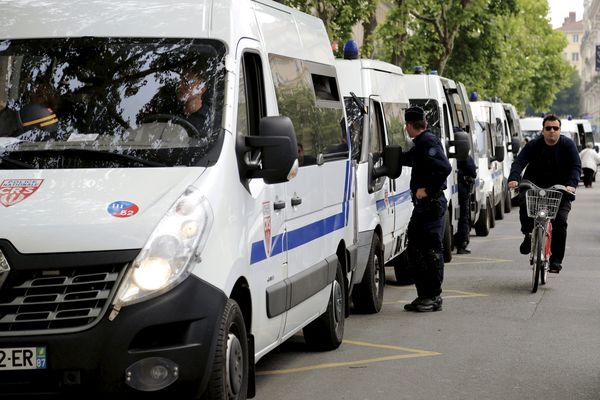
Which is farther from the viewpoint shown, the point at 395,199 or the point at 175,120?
the point at 395,199

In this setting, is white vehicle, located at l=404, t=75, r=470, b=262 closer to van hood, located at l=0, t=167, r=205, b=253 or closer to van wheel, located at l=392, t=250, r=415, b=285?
van wheel, located at l=392, t=250, r=415, b=285

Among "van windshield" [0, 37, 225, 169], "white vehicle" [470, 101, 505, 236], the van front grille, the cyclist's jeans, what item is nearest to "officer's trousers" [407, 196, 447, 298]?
the cyclist's jeans

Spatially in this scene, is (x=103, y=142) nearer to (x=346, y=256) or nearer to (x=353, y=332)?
(x=346, y=256)

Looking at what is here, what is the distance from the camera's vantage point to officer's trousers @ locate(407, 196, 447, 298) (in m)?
12.2

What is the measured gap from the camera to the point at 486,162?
23.5 meters

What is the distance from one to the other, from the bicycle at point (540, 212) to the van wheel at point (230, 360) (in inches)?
288

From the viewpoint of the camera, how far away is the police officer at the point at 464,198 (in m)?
18.8

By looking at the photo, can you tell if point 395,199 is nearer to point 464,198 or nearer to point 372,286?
point 372,286

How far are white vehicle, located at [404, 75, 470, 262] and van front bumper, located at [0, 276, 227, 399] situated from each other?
10.7 metres

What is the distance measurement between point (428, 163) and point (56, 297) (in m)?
6.41

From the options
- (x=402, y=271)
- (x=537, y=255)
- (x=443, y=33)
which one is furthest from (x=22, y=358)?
(x=443, y=33)

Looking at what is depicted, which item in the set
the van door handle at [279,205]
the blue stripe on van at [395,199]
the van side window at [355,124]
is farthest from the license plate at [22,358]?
the blue stripe on van at [395,199]

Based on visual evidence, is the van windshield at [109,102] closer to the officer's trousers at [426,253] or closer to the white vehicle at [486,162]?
the officer's trousers at [426,253]

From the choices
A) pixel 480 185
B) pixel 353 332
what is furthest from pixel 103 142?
pixel 480 185
